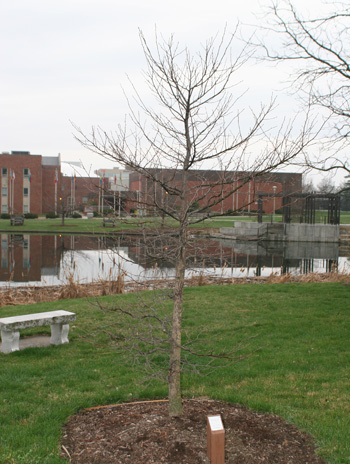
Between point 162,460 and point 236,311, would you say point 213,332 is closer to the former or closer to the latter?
point 236,311

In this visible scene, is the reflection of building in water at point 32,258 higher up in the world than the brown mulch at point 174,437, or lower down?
lower down

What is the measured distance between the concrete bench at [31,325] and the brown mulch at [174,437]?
2540 mm

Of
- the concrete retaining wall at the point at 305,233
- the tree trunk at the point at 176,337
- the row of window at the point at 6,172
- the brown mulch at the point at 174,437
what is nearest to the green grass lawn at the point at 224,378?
the brown mulch at the point at 174,437

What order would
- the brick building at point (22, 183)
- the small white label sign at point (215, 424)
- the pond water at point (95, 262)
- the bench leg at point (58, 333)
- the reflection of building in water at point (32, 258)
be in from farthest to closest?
the brick building at point (22, 183), the reflection of building in water at point (32, 258), the pond water at point (95, 262), the bench leg at point (58, 333), the small white label sign at point (215, 424)

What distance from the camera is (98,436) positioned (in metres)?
4.14

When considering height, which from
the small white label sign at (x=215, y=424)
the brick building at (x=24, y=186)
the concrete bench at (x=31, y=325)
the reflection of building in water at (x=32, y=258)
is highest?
the brick building at (x=24, y=186)

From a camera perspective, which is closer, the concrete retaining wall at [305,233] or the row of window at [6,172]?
the concrete retaining wall at [305,233]

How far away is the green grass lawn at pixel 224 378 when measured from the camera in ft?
13.9

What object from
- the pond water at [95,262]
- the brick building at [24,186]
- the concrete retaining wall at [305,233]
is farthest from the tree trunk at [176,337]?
the brick building at [24,186]

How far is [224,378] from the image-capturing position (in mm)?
5742

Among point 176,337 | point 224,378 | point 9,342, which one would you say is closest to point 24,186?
point 9,342

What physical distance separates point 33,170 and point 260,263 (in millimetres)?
49986

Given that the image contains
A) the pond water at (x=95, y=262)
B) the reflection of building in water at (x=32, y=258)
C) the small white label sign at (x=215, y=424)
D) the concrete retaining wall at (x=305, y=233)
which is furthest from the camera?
the concrete retaining wall at (x=305, y=233)

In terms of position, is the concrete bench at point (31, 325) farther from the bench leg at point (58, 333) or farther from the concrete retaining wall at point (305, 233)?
the concrete retaining wall at point (305, 233)
